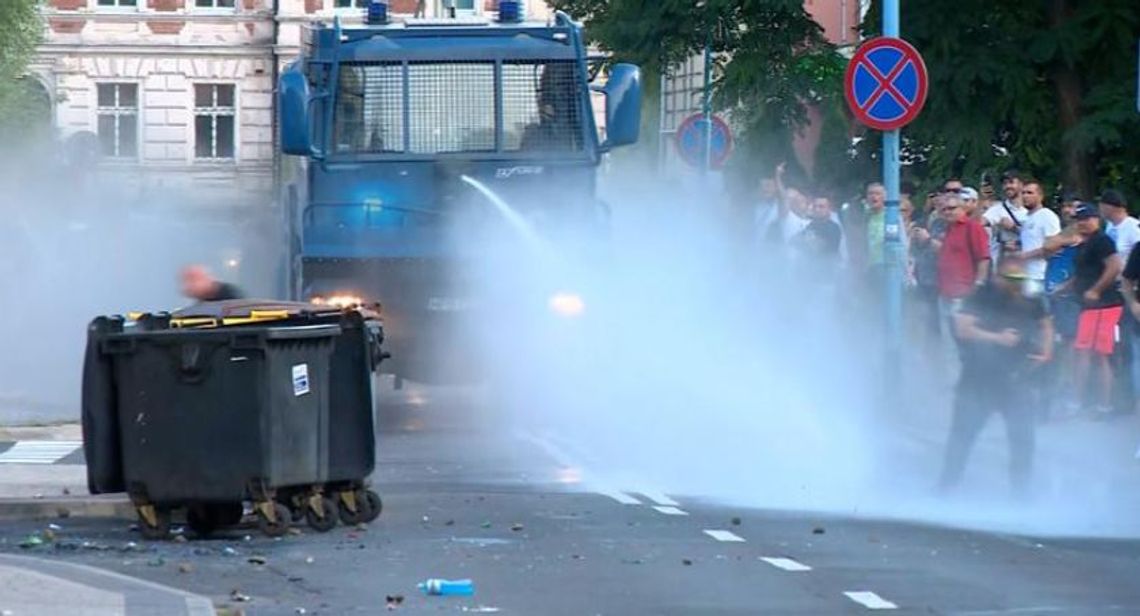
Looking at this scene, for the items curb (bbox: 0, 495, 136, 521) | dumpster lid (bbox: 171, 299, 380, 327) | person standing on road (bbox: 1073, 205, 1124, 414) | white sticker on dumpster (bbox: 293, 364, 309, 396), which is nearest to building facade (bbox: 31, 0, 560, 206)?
person standing on road (bbox: 1073, 205, 1124, 414)

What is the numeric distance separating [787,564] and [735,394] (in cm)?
902

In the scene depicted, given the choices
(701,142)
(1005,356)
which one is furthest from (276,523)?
(701,142)

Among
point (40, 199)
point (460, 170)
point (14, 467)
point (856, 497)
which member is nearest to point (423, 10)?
point (460, 170)

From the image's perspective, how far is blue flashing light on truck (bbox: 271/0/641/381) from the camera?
70.4 ft

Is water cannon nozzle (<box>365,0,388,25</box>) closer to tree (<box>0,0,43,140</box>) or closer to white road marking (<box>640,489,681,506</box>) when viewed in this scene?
white road marking (<box>640,489,681,506</box>)

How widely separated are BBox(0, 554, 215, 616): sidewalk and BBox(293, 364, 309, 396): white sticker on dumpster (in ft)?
7.09

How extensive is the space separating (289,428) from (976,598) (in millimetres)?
4194

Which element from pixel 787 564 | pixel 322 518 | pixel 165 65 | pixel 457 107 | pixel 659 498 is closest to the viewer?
pixel 787 564

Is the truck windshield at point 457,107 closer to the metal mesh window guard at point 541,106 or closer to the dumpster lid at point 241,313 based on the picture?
the metal mesh window guard at point 541,106

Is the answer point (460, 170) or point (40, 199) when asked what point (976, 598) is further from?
point (40, 199)

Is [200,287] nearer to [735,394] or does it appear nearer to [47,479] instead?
[47,479]

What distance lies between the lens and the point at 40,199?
4288 centimetres

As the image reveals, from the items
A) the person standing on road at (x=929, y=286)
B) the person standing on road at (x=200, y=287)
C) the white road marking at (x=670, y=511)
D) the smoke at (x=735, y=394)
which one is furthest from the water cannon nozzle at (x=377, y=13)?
the white road marking at (x=670, y=511)

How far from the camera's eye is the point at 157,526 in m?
14.1
